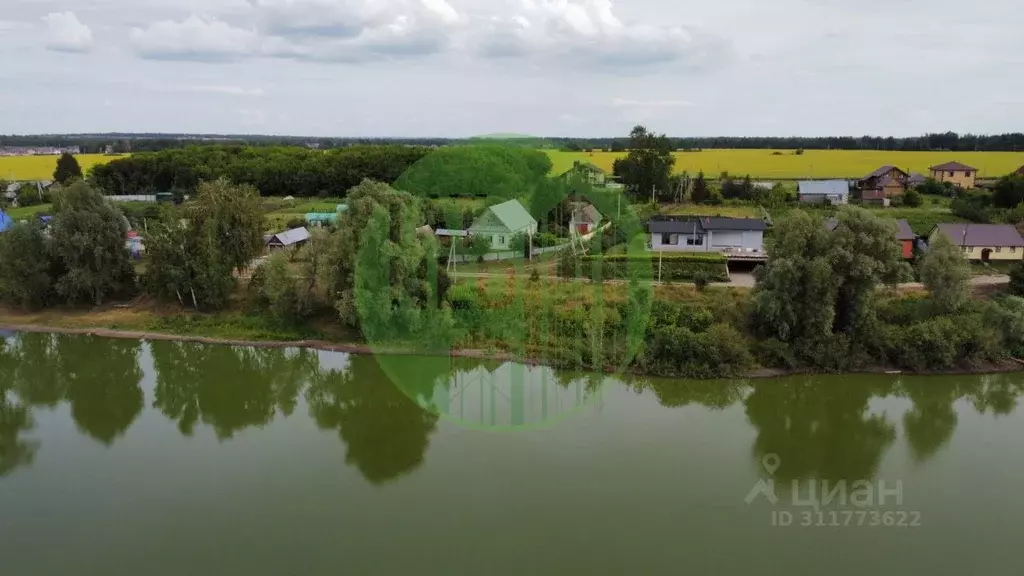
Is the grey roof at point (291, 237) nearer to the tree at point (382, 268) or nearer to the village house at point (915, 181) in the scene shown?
the tree at point (382, 268)

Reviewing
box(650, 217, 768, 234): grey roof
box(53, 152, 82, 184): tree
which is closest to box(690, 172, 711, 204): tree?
box(650, 217, 768, 234): grey roof

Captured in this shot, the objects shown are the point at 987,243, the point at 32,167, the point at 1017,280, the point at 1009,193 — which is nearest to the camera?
the point at 1017,280

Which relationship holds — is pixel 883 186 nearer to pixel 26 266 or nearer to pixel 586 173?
pixel 586 173

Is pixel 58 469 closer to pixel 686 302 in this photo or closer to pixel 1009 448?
pixel 686 302

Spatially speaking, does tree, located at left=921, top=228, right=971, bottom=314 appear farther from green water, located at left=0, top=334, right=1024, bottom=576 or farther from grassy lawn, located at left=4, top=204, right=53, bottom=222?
grassy lawn, located at left=4, top=204, right=53, bottom=222

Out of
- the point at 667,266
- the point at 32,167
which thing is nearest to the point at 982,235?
the point at 667,266

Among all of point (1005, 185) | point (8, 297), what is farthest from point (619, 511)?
point (1005, 185)

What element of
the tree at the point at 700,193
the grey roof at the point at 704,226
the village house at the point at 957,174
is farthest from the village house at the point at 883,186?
the grey roof at the point at 704,226
